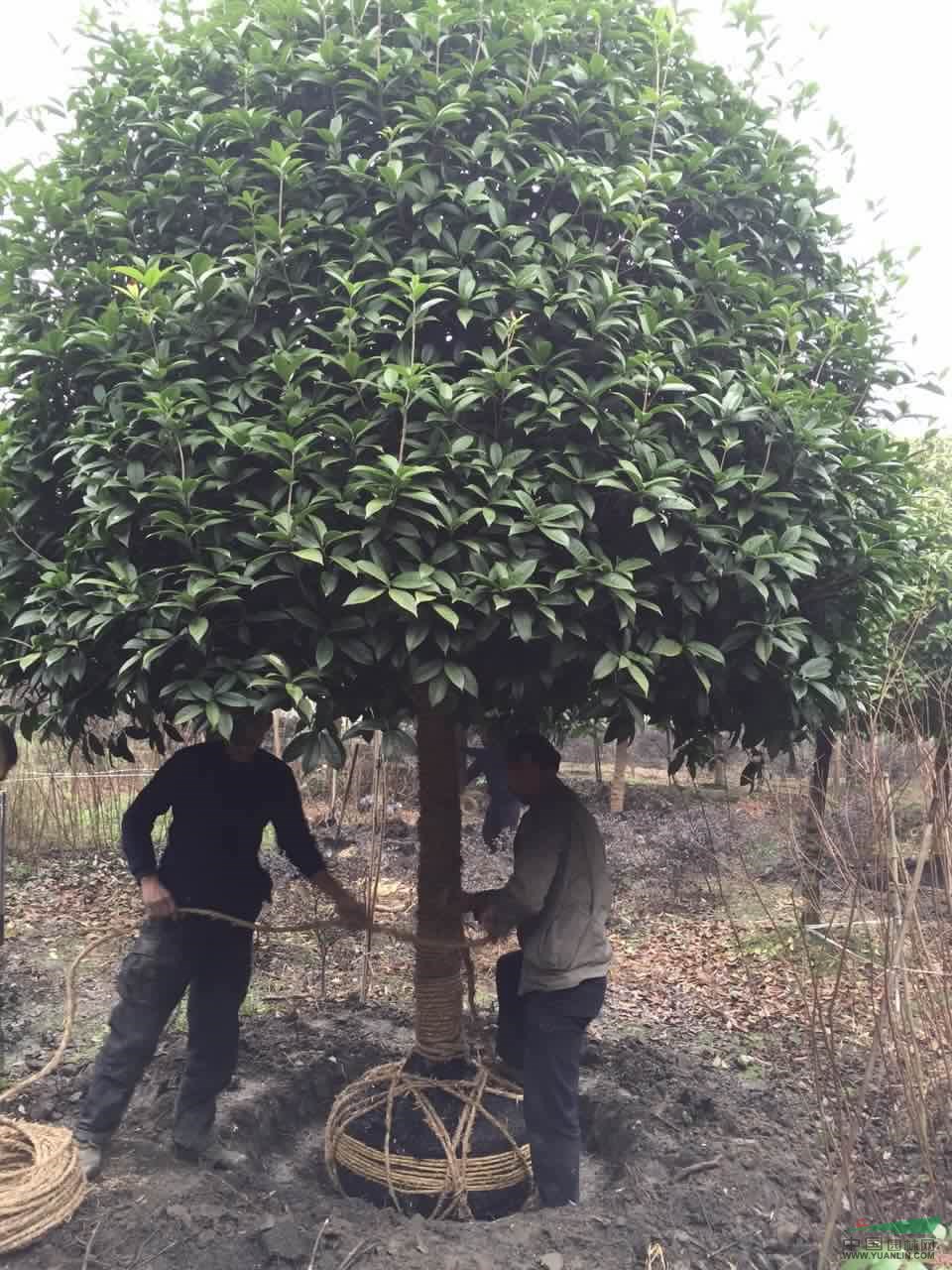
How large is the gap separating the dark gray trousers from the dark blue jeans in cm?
124

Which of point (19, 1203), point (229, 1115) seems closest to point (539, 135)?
point (19, 1203)

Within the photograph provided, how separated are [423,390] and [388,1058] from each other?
387cm

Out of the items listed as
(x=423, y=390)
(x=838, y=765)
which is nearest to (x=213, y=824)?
(x=423, y=390)

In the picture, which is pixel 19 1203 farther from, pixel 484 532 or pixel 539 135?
pixel 539 135

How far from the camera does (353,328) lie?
3.02 m

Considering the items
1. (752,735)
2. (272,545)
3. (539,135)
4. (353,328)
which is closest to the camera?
(272,545)

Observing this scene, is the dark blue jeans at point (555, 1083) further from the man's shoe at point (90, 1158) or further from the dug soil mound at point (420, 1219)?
the man's shoe at point (90, 1158)

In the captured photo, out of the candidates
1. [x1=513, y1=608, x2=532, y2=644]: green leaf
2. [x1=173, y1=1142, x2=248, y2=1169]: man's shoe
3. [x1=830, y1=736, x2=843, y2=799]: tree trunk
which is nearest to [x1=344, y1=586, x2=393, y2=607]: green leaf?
[x1=513, y1=608, x2=532, y2=644]: green leaf

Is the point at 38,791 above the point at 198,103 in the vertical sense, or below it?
below

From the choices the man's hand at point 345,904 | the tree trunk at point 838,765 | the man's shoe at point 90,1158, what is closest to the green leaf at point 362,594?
the man's hand at point 345,904

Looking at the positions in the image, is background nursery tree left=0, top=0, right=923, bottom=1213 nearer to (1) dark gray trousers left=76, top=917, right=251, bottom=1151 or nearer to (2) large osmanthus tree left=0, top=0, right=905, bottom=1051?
(2) large osmanthus tree left=0, top=0, right=905, bottom=1051

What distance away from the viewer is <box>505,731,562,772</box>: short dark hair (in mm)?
3932

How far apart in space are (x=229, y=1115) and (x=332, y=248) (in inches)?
143

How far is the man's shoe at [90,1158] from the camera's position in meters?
3.78
